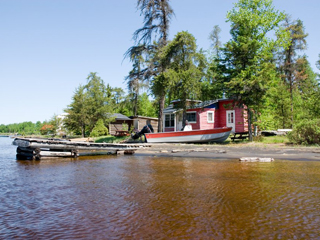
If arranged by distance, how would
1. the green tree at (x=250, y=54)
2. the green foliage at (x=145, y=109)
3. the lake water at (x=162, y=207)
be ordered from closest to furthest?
the lake water at (x=162, y=207) < the green tree at (x=250, y=54) < the green foliage at (x=145, y=109)

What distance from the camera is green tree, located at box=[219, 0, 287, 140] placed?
2072cm

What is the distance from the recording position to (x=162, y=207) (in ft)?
15.9

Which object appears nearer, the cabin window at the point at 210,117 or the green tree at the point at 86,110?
the cabin window at the point at 210,117

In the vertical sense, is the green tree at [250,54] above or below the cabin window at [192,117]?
→ above

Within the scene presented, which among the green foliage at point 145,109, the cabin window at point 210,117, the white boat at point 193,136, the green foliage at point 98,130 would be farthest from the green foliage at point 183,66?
the green foliage at point 145,109

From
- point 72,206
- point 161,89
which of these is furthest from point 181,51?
point 72,206

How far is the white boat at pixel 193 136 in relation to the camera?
72.7ft

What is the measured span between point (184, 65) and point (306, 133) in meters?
12.8

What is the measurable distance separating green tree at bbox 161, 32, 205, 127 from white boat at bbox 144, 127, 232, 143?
381 cm

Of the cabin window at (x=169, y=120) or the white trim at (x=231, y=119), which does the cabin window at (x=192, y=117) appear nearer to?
the cabin window at (x=169, y=120)

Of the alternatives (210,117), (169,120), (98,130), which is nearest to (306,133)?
(210,117)

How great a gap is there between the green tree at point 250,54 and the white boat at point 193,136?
2510 mm

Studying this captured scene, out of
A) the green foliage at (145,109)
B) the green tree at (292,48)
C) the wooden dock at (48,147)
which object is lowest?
the wooden dock at (48,147)

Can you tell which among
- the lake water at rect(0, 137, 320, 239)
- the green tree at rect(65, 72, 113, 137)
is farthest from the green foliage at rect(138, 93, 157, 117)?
the lake water at rect(0, 137, 320, 239)
